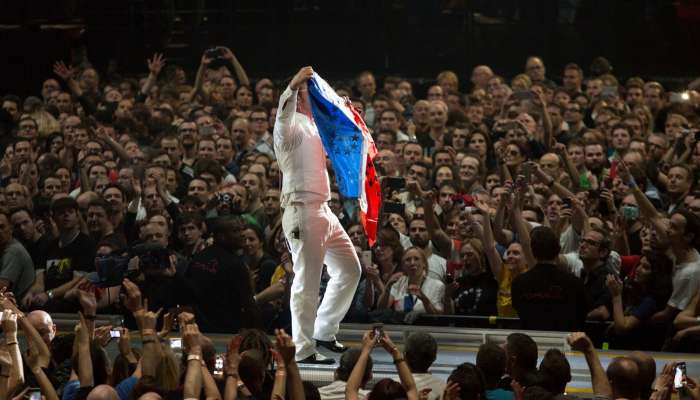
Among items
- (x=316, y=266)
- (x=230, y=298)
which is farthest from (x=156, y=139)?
(x=316, y=266)

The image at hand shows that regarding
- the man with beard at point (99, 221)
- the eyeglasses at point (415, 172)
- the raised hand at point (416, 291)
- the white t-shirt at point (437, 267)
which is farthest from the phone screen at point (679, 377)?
the man with beard at point (99, 221)

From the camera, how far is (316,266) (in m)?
9.96

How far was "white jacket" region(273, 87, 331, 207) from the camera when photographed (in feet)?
32.5

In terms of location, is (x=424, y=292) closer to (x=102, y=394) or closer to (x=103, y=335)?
(x=103, y=335)

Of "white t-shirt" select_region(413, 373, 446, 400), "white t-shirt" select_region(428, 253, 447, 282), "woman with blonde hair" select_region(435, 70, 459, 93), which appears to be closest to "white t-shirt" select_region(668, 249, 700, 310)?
"white t-shirt" select_region(428, 253, 447, 282)

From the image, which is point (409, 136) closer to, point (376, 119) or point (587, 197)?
point (376, 119)

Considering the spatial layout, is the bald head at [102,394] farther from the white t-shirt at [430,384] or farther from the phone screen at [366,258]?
the phone screen at [366,258]

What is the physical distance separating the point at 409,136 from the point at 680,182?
438 cm

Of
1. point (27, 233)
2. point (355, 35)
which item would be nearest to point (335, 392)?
point (27, 233)

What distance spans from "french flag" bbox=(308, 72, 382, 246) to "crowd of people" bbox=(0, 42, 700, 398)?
107cm

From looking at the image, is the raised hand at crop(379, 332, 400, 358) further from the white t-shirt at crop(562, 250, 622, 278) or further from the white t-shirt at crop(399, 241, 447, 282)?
the white t-shirt at crop(399, 241, 447, 282)

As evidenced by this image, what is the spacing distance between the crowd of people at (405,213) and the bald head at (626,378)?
33.8 inches

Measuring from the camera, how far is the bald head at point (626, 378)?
25.5 ft

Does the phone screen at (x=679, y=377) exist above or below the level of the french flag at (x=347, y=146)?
below
